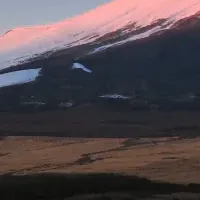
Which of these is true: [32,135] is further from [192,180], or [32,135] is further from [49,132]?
[192,180]

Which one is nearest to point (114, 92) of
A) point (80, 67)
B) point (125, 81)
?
point (125, 81)

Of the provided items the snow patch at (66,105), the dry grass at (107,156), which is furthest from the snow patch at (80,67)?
the dry grass at (107,156)

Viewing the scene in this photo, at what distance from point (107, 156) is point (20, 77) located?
12017 centimetres

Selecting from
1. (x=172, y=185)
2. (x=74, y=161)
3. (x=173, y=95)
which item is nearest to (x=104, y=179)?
(x=172, y=185)

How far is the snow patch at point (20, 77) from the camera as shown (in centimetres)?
18566

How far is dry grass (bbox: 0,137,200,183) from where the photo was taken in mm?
58656

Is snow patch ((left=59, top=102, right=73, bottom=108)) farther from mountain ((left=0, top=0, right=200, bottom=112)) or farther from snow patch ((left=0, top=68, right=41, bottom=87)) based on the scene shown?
snow patch ((left=0, top=68, right=41, bottom=87))

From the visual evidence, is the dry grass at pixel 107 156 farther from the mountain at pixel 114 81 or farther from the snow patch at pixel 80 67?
the snow patch at pixel 80 67

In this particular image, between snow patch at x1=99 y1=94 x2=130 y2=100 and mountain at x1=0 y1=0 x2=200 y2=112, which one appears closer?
mountain at x1=0 y1=0 x2=200 y2=112

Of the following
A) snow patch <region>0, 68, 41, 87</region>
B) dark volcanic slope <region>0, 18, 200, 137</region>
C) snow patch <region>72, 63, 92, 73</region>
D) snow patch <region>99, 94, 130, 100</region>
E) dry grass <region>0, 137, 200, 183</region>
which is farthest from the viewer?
snow patch <region>72, 63, 92, 73</region>

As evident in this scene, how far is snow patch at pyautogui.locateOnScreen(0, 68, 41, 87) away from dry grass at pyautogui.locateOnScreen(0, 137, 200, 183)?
7869cm

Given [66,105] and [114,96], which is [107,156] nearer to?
[66,105]

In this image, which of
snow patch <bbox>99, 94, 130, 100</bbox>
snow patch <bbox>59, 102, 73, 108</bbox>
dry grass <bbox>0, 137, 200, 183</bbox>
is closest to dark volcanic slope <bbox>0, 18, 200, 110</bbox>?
snow patch <bbox>59, 102, 73, 108</bbox>

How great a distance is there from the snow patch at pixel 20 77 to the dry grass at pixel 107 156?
7869 centimetres
